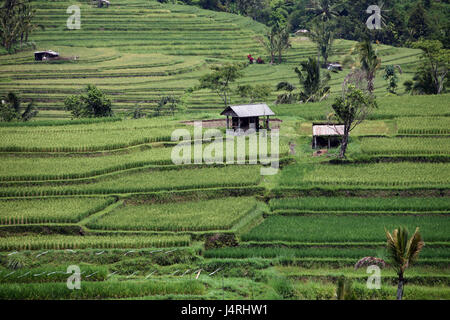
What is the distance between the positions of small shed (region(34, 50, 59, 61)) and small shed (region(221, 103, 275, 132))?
2656cm

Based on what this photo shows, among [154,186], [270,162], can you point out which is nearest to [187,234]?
[154,186]

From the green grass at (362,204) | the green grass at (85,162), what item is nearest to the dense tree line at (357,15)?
the green grass at (85,162)

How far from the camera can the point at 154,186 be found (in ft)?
80.2

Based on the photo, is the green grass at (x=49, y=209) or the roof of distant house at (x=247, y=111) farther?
the roof of distant house at (x=247, y=111)

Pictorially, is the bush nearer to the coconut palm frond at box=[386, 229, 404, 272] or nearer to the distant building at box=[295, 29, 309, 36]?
the coconut palm frond at box=[386, 229, 404, 272]

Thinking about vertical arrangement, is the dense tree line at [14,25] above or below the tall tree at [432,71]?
above

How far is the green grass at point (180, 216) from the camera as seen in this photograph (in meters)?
21.3

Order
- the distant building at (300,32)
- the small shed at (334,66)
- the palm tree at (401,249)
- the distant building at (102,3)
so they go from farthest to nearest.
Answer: the distant building at (102,3) < the distant building at (300,32) < the small shed at (334,66) < the palm tree at (401,249)

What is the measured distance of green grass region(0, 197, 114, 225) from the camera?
21.8 meters

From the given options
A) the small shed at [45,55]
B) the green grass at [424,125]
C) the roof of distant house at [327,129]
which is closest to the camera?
the roof of distant house at [327,129]

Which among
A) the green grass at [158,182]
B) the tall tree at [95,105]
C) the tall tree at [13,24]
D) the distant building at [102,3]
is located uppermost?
the distant building at [102,3]

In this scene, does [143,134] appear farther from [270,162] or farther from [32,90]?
[32,90]

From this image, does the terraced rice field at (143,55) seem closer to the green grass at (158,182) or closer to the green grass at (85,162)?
the green grass at (85,162)

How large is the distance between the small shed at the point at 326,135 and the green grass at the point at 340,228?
6.45 m
